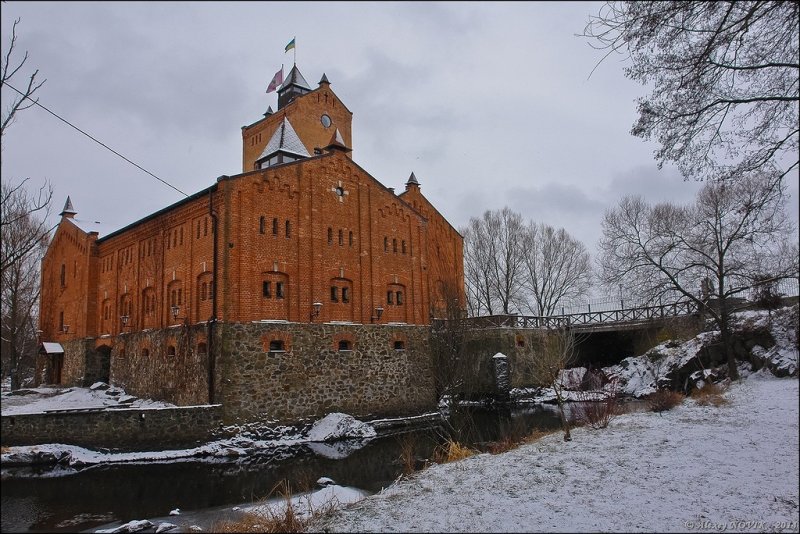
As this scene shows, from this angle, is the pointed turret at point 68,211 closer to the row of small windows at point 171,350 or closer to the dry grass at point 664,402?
the row of small windows at point 171,350

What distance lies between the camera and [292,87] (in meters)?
37.3

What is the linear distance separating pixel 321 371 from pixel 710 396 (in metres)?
14.3

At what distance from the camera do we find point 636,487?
8.46 metres

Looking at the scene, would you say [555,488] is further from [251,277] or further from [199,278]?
[199,278]

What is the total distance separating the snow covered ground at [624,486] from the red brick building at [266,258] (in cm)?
1195

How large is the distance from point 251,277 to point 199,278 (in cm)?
239

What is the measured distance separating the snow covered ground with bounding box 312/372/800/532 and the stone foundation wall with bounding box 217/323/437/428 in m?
10.2

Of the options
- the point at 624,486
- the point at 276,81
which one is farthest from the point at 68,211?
the point at 624,486

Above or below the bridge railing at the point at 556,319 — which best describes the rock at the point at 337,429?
below

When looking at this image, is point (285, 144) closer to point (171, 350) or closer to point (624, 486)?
point (171, 350)

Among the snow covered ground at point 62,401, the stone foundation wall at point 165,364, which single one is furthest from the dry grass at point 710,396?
the snow covered ground at point 62,401

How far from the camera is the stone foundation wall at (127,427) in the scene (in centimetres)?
1531

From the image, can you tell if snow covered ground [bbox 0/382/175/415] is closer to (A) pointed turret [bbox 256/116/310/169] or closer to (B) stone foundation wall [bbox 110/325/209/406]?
(B) stone foundation wall [bbox 110/325/209/406]

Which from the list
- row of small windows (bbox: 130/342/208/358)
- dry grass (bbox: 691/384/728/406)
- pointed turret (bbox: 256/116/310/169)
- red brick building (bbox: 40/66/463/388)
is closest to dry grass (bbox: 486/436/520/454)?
dry grass (bbox: 691/384/728/406)
